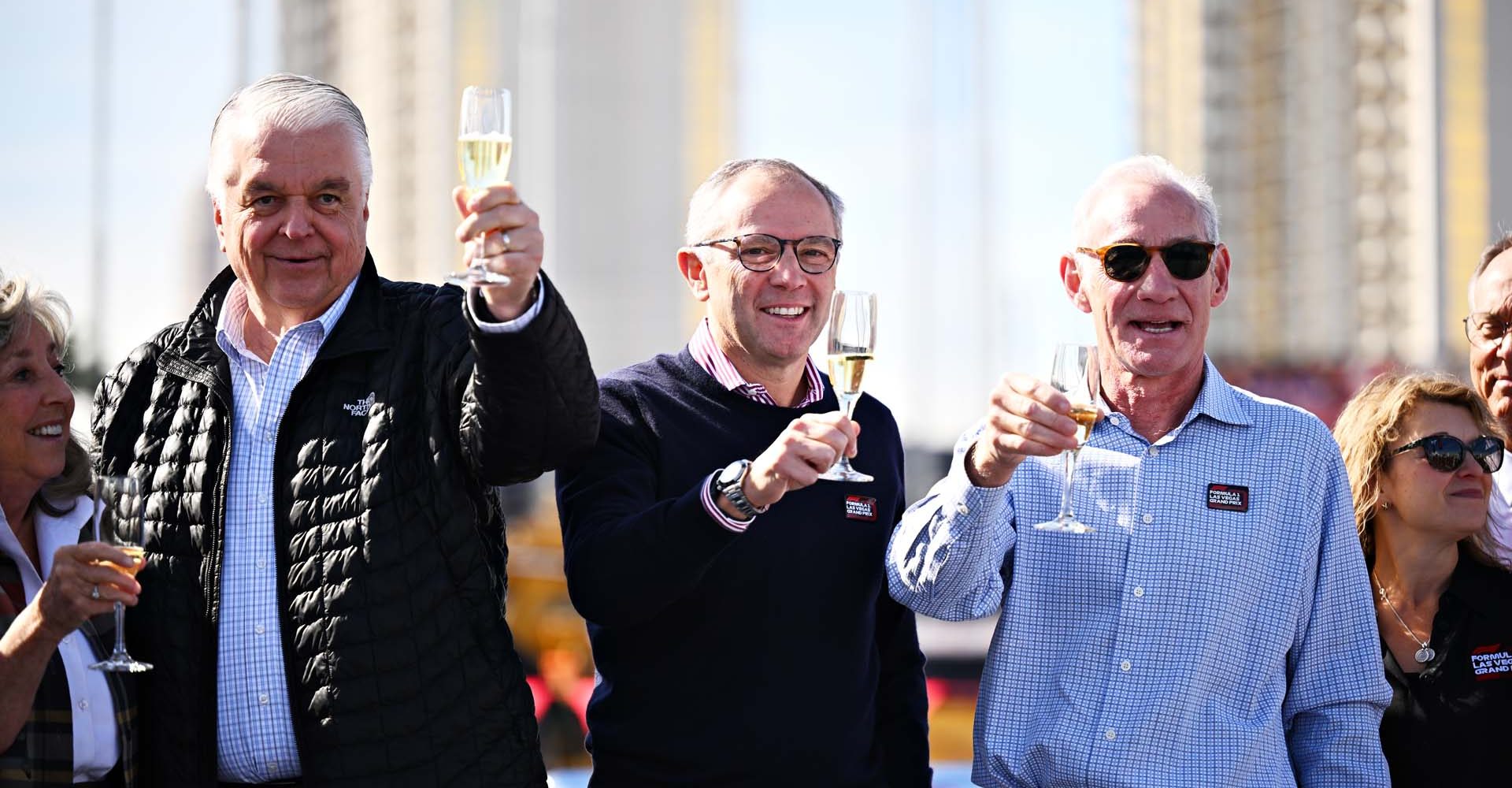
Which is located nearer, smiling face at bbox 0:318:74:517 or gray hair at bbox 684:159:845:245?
smiling face at bbox 0:318:74:517

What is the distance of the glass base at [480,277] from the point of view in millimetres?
2957

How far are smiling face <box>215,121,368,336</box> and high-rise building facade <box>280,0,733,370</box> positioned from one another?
96.0ft

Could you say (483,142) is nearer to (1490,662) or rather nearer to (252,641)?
(252,641)

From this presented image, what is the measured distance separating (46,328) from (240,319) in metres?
0.39

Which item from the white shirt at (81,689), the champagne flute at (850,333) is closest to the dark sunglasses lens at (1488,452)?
the champagne flute at (850,333)

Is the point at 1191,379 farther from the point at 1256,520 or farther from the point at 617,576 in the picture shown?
the point at 617,576

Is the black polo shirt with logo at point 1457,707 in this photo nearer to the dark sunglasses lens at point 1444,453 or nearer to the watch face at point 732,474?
the dark sunglasses lens at point 1444,453

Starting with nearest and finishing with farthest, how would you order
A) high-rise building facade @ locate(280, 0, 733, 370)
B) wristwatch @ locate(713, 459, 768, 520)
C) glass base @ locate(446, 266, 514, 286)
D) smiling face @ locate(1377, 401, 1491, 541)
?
glass base @ locate(446, 266, 514, 286), wristwatch @ locate(713, 459, 768, 520), smiling face @ locate(1377, 401, 1491, 541), high-rise building facade @ locate(280, 0, 733, 370)

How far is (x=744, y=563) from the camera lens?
3.59 metres

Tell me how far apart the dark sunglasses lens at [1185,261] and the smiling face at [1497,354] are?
3.33ft

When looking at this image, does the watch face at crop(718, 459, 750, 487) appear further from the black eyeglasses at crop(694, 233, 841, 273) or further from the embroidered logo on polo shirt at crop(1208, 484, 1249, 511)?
the embroidered logo on polo shirt at crop(1208, 484, 1249, 511)

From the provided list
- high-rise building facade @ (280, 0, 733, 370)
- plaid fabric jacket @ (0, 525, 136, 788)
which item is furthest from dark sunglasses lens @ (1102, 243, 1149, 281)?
high-rise building facade @ (280, 0, 733, 370)

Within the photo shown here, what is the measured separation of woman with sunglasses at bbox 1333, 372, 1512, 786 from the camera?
3.74m

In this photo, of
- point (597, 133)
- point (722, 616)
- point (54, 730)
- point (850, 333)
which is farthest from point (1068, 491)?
point (597, 133)
